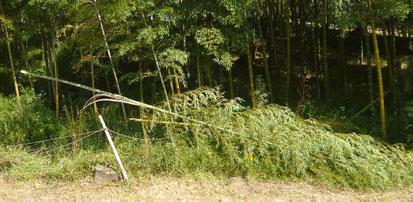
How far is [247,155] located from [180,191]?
0.87m

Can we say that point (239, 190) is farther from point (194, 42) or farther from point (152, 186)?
point (194, 42)

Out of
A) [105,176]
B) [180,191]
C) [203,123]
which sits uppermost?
[203,123]

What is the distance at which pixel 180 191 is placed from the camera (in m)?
3.15

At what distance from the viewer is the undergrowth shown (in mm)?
3127

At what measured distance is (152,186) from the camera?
3.26 meters

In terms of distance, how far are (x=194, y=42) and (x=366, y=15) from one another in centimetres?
247

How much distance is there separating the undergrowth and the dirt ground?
141mm

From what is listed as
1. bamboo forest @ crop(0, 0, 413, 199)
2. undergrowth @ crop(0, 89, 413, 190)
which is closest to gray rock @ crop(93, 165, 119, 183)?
bamboo forest @ crop(0, 0, 413, 199)

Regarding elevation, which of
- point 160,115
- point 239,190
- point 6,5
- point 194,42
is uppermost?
point 6,5

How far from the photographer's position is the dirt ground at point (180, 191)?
9.54 ft

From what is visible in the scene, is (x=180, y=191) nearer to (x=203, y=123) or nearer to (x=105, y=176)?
Result: (x=203, y=123)

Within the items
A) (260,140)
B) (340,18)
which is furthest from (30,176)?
(340,18)

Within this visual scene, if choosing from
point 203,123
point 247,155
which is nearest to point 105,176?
point 203,123

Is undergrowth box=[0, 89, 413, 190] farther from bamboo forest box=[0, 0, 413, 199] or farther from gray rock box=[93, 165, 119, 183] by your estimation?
gray rock box=[93, 165, 119, 183]
